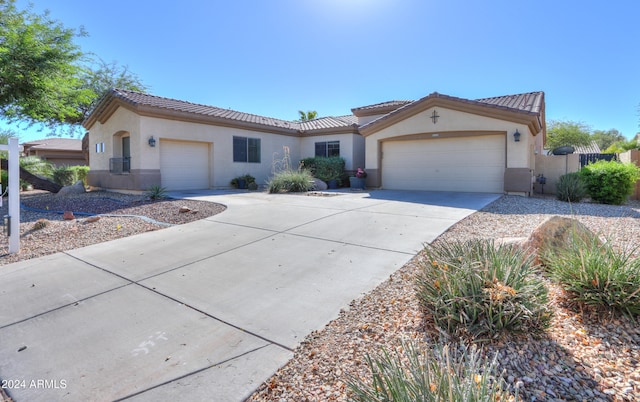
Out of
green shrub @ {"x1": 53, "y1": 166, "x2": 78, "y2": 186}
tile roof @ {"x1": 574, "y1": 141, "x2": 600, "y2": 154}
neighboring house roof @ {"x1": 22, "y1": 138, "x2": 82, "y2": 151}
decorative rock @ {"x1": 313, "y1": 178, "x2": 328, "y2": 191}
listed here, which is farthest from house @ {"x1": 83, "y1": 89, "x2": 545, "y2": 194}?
tile roof @ {"x1": 574, "y1": 141, "x2": 600, "y2": 154}

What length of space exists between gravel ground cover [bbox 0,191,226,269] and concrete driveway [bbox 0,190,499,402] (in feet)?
2.14

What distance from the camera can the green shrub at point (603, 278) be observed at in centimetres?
274

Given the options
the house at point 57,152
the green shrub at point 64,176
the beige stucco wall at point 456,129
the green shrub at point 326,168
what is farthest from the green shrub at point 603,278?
the house at point 57,152

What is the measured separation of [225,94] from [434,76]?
1482 centimetres

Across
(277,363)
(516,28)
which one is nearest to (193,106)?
(516,28)

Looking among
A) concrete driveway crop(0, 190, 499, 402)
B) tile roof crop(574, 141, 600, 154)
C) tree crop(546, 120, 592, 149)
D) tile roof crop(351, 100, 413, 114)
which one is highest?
tree crop(546, 120, 592, 149)

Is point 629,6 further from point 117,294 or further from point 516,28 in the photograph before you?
point 117,294

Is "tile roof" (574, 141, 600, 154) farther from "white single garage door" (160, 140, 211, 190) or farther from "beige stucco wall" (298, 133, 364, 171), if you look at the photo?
"white single garage door" (160, 140, 211, 190)

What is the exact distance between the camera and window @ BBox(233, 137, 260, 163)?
16984mm

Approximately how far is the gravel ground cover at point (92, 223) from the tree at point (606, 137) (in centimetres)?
4990

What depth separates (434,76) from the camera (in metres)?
17.2

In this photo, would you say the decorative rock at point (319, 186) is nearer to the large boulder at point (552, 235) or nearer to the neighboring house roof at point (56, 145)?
the large boulder at point (552, 235)

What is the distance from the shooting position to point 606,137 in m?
44.6

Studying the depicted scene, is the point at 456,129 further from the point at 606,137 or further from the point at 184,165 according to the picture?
the point at 606,137
